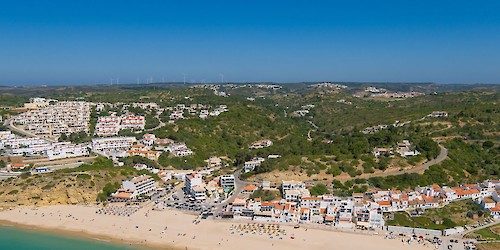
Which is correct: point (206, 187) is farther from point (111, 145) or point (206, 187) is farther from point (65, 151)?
point (111, 145)

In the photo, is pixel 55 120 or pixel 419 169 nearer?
pixel 419 169

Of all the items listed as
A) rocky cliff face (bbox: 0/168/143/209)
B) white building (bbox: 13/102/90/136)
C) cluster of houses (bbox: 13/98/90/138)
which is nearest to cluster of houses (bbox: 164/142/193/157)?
rocky cliff face (bbox: 0/168/143/209)

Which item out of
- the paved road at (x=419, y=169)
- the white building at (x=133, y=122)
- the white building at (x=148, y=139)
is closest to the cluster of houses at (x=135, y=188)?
the white building at (x=148, y=139)

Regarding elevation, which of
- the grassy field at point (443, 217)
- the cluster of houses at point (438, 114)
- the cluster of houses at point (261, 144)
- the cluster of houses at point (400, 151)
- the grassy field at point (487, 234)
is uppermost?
the cluster of houses at point (438, 114)

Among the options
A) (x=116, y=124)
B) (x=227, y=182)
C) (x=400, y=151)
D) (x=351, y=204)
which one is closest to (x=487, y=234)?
(x=351, y=204)

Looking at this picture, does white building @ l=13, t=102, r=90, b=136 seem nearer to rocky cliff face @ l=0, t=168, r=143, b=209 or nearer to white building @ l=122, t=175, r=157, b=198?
rocky cliff face @ l=0, t=168, r=143, b=209

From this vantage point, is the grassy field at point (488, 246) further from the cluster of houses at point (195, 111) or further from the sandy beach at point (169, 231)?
the cluster of houses at point (195, 111)
